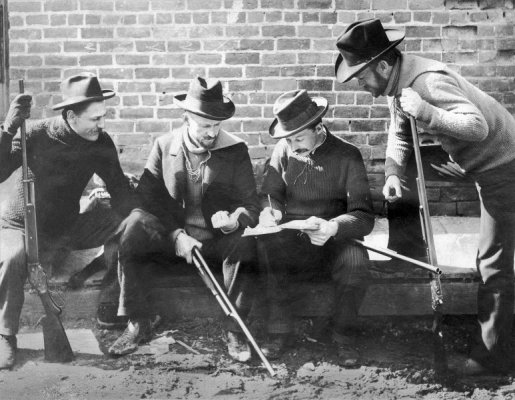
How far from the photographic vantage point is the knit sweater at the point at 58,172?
13.1ft

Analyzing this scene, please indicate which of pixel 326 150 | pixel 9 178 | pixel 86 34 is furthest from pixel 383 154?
pixel 9 178

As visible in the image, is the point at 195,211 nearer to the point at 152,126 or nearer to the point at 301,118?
the point at 152,126

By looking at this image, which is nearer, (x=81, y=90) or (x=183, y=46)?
(x=81, y=90)

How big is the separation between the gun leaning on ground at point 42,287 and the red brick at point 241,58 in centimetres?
127

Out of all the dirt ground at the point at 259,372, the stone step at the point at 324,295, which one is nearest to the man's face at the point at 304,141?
the stone step at the point at 324,295

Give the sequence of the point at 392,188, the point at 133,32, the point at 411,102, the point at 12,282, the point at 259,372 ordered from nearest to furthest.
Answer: the point at 411,102 < the point at 259,372 < the point at 12,282 < the point at 392,188 < the point at 133,32

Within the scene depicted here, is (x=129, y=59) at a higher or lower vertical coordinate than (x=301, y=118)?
higher

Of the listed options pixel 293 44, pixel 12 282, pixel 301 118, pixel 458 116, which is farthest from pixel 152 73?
pixel 458 116

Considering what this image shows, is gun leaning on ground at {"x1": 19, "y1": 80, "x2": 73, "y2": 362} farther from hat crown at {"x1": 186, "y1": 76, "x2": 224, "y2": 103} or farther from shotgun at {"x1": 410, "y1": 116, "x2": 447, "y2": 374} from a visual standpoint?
shotgun at {"x1": 410, "y1": 116, "x2": 447, "y2": 374}

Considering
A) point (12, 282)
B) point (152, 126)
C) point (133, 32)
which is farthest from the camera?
point (152, 126)

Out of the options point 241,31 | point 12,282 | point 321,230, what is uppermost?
point 241,31

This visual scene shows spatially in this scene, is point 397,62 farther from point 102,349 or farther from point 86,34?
point 102,349

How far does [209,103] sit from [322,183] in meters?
0.82

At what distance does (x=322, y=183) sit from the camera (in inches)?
159
